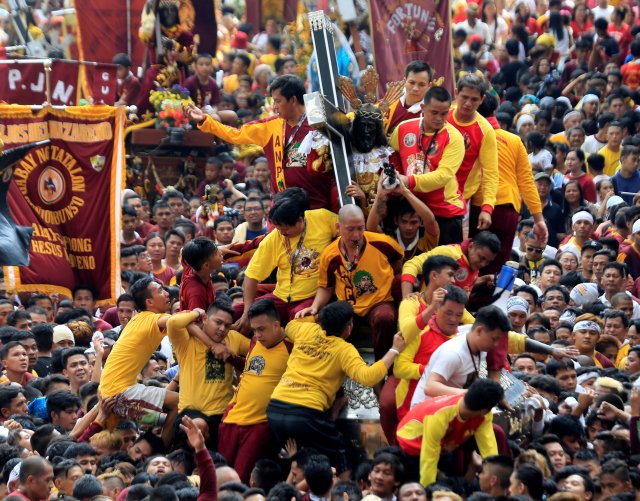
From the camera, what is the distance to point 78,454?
12.0 metres

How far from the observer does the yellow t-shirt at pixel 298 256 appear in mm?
12914

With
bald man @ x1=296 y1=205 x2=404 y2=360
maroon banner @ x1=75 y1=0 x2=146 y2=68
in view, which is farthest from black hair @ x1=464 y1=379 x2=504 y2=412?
maroon banner @ x1=75 y1=0 x2=146 y2=68

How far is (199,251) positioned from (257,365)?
1.05 meters

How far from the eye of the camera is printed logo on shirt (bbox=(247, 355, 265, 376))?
12.6m

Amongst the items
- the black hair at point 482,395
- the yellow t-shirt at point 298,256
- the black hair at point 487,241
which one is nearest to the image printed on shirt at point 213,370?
the yellow t-shirt at point 298,256

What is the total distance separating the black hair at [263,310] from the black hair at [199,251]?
0.72 metres

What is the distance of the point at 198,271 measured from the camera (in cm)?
1322

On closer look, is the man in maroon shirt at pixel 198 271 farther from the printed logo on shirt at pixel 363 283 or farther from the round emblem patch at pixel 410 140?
the round emblem patch at pixel 410 140

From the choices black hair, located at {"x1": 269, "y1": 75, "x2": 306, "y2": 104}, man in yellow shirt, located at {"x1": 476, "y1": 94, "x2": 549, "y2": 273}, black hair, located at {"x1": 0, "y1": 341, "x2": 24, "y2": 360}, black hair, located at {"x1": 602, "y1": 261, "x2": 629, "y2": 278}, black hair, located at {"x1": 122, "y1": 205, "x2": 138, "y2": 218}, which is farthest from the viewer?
black hair, located at {"x1": 122, "y1": 205, "x2": 138, "y2": 218}

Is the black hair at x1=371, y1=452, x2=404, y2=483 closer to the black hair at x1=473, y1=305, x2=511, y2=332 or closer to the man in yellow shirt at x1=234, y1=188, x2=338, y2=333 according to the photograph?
the black hair at x1=473, y1=305, x2=511, y2=332

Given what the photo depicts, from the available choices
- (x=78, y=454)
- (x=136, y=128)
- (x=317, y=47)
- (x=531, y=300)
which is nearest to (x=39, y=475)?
(x=78, y=454)

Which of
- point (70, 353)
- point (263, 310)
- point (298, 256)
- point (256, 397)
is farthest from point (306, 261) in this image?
point (70, 353)

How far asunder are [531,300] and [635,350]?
7.22 feet

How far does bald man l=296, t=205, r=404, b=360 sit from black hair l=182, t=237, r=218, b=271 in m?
0.90
